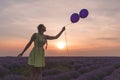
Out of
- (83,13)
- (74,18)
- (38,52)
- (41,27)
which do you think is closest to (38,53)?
(38,52)

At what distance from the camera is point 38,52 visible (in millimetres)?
9508

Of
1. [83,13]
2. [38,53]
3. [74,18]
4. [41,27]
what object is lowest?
[38,53]

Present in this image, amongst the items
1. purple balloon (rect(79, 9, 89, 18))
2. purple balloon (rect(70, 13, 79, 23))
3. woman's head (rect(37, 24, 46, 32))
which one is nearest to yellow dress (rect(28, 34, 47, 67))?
woman's head (rect(37, 24, 46, 32))

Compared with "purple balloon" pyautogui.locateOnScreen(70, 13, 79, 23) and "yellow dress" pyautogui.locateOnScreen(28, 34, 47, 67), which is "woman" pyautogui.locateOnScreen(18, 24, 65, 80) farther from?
"purple balloon" pyautogui.locateOnScreen(70, 13, 79, 23)

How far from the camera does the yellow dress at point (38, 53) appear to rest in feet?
30.9

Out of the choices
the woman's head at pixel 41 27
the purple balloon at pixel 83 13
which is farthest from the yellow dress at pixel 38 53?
the purple balloon at pixel 83 13

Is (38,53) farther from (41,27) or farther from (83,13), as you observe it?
(83,13)

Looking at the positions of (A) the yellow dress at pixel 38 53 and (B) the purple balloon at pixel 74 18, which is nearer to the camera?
(A) the yellow dress at pixel 38 53

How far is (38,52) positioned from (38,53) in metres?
0.02

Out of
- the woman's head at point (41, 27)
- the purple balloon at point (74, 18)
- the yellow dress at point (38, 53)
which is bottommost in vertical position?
the yellow dress at point (38, 53)

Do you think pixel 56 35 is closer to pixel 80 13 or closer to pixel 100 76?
pixel 80 13

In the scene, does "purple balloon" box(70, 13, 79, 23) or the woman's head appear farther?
"purple balloon" box(70, 13, 79, 23)

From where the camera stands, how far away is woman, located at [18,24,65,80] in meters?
9.40

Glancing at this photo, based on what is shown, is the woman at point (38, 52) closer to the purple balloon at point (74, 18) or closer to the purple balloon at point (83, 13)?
the purple balloon at point (74, 18)
